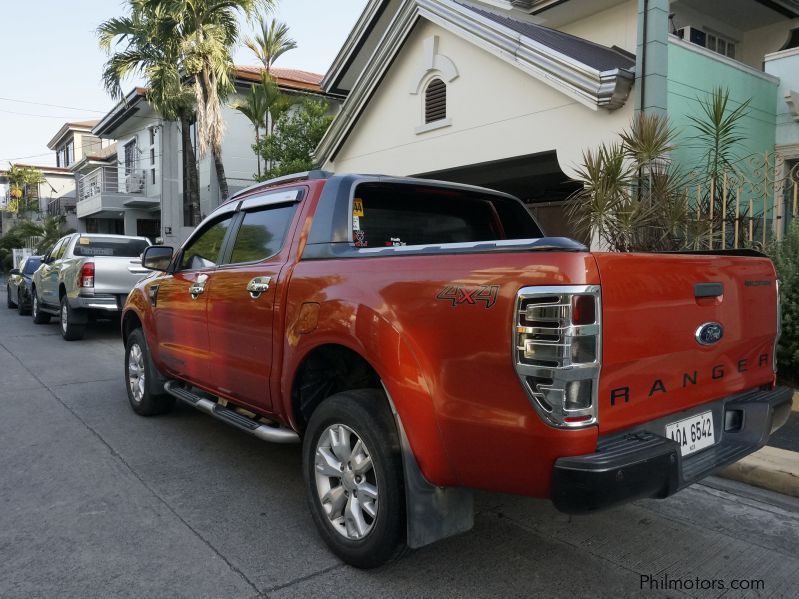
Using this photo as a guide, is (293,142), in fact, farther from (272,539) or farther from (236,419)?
(272,539)

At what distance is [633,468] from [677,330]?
67 cm

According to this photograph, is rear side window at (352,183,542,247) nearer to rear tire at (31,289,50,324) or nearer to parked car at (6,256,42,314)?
rear tire at (31,289,50,324)

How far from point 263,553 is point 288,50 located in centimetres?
1988

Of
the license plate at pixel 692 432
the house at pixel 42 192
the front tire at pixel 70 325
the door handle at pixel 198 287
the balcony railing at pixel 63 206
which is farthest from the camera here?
the house at pixel 42 192

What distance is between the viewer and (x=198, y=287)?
14.8 ft

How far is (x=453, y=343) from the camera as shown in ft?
8.38

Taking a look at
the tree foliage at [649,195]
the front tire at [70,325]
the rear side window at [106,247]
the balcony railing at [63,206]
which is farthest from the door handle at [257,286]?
the balcony railing at [63,206]

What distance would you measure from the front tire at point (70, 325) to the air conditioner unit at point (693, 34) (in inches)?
468

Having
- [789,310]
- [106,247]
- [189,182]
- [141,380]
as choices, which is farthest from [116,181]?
[789,310]

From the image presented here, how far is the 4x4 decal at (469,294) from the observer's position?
95.3 inches

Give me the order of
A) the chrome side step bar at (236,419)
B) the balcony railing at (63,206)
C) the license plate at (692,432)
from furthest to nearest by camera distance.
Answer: the balcony railing at (63,206) < the chrome side step bar at (236,419) < the license plate at (692,432)

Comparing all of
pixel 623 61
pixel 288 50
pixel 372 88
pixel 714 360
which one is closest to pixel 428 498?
pixel 714 360

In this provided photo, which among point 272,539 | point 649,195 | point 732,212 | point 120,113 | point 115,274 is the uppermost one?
point 120,113

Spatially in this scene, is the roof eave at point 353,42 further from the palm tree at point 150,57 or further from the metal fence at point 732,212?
the metal fence at point 732,212
